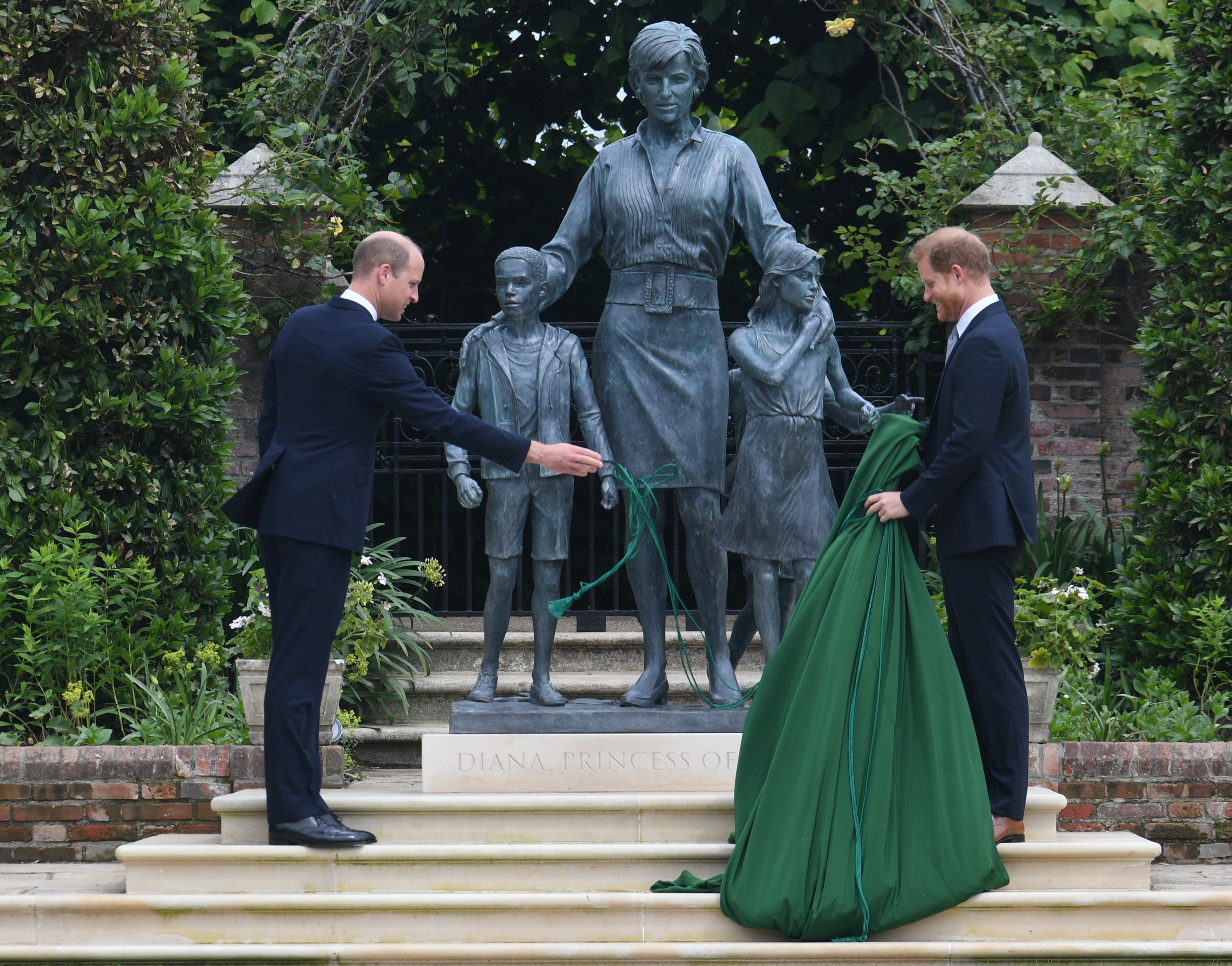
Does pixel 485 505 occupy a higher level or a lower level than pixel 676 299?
lower

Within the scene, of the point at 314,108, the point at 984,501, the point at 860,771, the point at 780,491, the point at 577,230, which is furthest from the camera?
the point at 314,108

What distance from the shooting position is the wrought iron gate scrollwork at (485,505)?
24.1 ft

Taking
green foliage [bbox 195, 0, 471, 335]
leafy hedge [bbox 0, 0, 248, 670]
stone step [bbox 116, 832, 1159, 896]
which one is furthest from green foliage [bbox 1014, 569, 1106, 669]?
green foliage [bbox 195, 0, 471, 335]

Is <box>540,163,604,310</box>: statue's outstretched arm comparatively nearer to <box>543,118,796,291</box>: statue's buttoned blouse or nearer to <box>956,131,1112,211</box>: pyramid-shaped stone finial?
<box>543,118,796,291</box>: statue's buttoned blouse

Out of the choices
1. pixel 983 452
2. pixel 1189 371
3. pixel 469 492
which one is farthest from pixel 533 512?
pixel 1189 371

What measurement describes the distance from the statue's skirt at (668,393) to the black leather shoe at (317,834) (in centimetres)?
159

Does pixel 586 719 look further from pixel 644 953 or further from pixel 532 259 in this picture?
pixel 532 259

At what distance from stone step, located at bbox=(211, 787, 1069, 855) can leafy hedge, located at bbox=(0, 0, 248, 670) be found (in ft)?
5.13

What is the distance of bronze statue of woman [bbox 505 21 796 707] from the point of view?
499cm

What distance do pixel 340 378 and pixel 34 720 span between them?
7.77 feet

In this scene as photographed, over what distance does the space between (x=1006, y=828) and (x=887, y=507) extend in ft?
3.26

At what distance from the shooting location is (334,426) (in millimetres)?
4188

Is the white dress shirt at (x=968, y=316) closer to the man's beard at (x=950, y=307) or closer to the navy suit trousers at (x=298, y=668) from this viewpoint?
the man's beard at (x=950, y=307)

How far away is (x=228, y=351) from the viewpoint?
6133 millimetres
